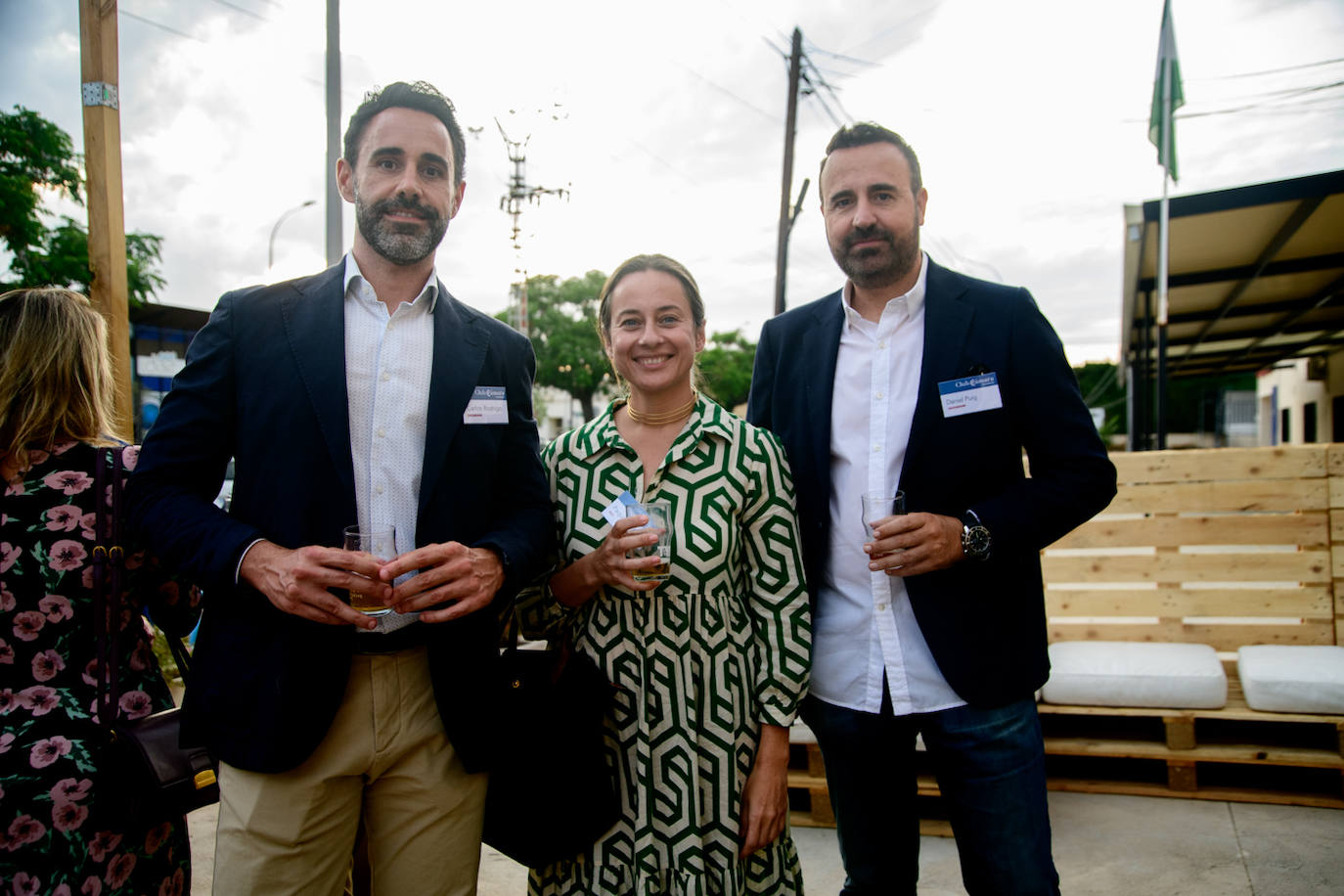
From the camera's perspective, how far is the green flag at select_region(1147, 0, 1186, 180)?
8.91 m

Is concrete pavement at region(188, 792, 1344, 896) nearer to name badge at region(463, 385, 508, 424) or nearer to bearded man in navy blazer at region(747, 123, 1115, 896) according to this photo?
bearded man in navy blazer at region(747, 123, 1115, 896)

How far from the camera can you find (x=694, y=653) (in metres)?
1.83

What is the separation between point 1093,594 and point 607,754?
3.15 metres

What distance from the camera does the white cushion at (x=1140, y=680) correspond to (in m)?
3.35

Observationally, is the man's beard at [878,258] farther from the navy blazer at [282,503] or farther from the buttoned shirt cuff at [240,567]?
the buttoned shirt cuff at [240,567]

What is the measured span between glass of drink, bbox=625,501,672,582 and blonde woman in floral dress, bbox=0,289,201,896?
45.3 inches

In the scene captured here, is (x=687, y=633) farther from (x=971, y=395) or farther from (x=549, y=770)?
(x=971, y=395)

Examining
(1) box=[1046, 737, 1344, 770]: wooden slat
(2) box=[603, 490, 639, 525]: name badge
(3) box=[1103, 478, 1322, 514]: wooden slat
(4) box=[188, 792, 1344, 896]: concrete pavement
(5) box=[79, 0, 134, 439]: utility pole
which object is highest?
(5) box=[79, 0, 134, 439]: utility pole

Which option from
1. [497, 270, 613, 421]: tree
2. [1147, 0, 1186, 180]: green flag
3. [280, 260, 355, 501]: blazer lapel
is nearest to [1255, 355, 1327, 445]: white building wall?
[1147, 0, 1186, 180]: green flag

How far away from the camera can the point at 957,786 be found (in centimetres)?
188

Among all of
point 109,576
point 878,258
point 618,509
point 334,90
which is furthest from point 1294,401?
point 109,576

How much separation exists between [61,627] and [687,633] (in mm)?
1387

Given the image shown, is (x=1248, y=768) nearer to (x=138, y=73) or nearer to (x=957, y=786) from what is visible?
(x=957, y=786)

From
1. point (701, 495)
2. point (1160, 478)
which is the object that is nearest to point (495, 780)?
point (701, 495)
